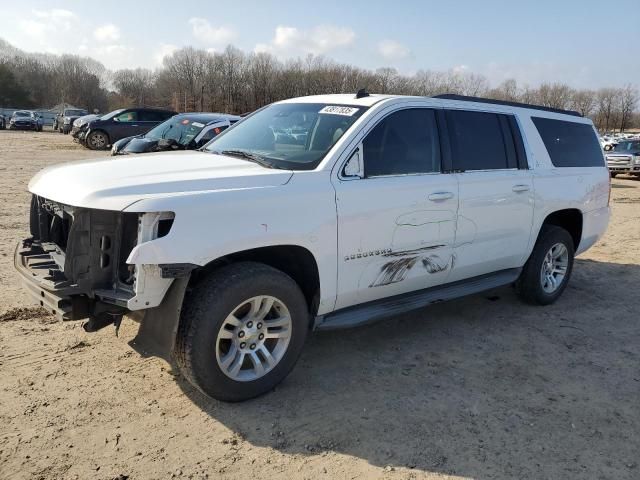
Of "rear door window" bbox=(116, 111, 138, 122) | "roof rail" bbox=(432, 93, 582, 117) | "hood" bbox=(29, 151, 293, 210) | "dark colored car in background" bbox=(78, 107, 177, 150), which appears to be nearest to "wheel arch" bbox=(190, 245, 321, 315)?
"hood" bbox=(29, 151, 293, 210)

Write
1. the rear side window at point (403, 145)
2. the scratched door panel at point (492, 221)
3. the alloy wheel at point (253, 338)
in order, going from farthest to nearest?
1. the scratched door panel at point (492, 221)
2. the rear side window at point (403, 145)
3. the alloy wheel at point (253, 338)

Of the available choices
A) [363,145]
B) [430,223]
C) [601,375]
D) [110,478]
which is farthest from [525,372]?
[110,478]

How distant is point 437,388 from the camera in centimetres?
392

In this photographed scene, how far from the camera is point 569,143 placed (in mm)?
5883

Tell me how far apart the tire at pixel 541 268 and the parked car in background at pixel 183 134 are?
8296 millimetres

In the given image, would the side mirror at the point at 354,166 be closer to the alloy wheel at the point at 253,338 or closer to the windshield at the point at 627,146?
the alloy wheel at the point at 253,338

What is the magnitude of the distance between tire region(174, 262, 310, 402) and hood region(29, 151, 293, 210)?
0.55 metres

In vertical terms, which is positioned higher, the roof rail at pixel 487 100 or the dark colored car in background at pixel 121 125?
the dark colored car in background at pixel 121 125

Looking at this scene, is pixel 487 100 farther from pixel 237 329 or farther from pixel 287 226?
pixel 237 329

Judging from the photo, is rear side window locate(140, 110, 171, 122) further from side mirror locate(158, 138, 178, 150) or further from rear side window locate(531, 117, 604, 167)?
rear side window locate(531, 117, 604, 167)

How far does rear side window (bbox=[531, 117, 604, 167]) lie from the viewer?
18.4 ft

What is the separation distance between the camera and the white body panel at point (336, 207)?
3.14 metres

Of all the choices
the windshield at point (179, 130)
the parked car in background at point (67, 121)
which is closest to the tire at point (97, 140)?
the windshield at point (179, 130)

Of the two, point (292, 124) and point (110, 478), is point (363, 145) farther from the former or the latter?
point (110, 478)
